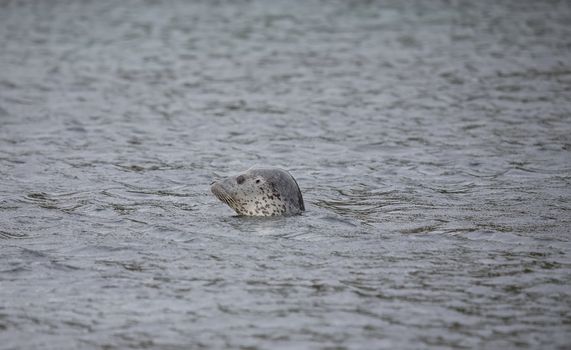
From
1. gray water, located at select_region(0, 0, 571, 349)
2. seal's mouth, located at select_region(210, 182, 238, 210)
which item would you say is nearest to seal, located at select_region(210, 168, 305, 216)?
seal's mouth, located at select_region(210, 182, 238, 210)

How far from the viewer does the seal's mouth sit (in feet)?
43.2

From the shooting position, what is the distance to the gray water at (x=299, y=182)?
9.20 metres

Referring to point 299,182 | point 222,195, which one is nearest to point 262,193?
point 222,195

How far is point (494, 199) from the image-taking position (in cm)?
1392

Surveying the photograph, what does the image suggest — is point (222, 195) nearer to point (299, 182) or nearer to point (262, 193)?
point (262, 193)

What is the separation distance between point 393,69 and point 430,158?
8833 mm

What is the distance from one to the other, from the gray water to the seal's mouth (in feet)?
1.00

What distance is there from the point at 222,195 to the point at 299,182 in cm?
239

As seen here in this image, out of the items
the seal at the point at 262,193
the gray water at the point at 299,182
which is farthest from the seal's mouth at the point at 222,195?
the gray water at the point at 299,182

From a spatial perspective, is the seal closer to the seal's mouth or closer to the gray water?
the seal's mouth

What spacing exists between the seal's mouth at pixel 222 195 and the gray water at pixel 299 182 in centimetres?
31

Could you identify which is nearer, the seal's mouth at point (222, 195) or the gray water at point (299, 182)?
the gray water at point (299, 182)

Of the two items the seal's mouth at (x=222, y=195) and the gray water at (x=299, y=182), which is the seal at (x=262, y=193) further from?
the gray water at (x=299, y=182)

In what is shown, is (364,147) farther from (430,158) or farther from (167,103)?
(167,103)
